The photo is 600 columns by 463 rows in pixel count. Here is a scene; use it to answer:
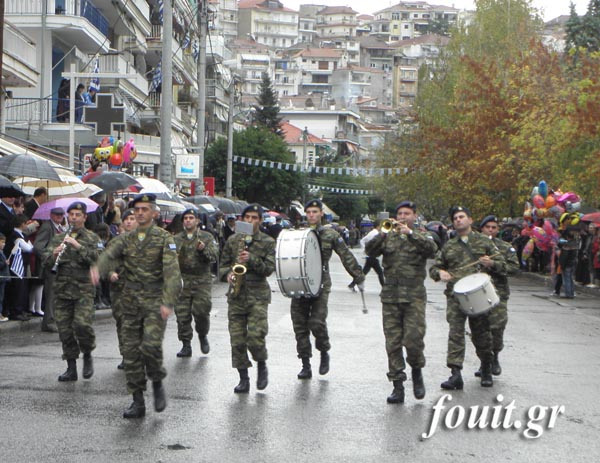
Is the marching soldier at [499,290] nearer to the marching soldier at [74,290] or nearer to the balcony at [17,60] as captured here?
the marching soldier at [74,290]

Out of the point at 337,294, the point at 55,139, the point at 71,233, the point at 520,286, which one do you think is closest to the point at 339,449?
the point at 71,233

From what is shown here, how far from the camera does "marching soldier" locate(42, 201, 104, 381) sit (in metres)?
11.7

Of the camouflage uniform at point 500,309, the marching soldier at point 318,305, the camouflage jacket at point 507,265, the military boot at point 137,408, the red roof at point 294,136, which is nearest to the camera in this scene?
the military boot at point 137,408

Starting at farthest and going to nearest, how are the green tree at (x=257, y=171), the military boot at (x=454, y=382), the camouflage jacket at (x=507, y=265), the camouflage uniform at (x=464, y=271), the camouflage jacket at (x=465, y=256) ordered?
1. the green tree at (x=257, y=171)
2. the camouflage jacket at (x=507, y=265)
3. the camouflage jacket at (x=465, y=256)
4. the camouflage uniform at (x=464, y=271)
5. the military boot at (x=454, y=382)

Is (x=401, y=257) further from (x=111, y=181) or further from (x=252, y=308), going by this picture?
(x=111, y=181)

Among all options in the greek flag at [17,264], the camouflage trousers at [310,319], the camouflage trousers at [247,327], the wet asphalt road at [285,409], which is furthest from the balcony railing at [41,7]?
the camouflage trousers at [247,327]

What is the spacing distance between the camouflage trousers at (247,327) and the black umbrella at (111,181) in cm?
1003

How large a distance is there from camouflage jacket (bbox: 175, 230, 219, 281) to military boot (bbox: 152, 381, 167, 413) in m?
4.25

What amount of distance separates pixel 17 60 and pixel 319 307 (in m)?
17.2

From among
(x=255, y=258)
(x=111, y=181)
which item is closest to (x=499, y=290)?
(x=255, y=258)

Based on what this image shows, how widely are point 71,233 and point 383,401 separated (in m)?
3.76

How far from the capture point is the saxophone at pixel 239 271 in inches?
440

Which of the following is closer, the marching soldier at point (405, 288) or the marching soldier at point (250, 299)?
the marching soldier at point (405, 288)

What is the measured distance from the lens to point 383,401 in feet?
34.9
